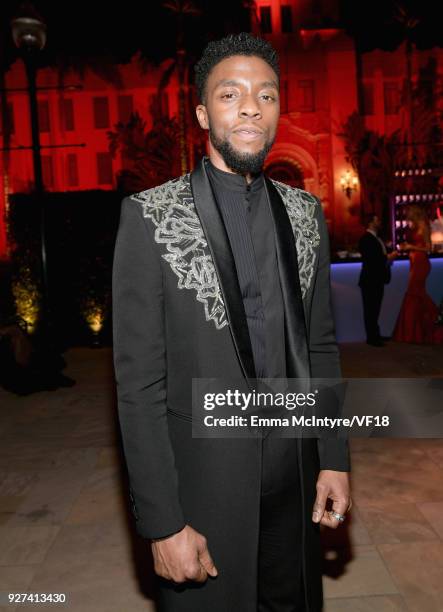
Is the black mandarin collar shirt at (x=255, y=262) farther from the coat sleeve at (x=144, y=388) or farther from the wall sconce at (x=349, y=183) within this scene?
the wall sconce at (x=349, y=183)

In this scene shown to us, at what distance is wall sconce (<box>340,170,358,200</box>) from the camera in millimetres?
26234

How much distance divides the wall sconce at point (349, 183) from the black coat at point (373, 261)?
60.6ft

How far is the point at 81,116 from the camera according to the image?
29938 millimetres

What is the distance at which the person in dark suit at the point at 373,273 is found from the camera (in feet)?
27.9

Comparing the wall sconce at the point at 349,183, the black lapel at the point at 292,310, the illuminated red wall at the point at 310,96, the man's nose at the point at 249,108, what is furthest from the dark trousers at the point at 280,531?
the illuminated red wall at the point at 310,96

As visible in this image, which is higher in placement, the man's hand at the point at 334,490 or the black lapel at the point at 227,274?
the black lapel at the point at 227,274

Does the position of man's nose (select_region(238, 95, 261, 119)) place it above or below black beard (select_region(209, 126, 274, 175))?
above

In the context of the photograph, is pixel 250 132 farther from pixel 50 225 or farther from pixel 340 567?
pixel 50 225

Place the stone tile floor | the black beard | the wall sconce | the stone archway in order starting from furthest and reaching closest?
the stone archway
the wall sconce
the stone tile floor
the black beard

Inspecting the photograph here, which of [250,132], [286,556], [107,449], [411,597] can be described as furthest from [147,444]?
[107,449]

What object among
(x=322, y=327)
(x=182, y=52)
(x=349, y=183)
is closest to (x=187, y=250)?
(x=322, y=327)

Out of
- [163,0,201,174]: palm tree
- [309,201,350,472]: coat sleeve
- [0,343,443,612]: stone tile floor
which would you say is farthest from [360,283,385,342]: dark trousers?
[163,0,201,174]: palm tree

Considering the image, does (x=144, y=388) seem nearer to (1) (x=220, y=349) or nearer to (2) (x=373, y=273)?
(1) (x=220, y=349)

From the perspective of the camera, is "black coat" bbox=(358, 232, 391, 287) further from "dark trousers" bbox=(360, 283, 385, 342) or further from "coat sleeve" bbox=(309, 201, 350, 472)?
"coat sleeve" bbox=(309, 201, 350, 472)
